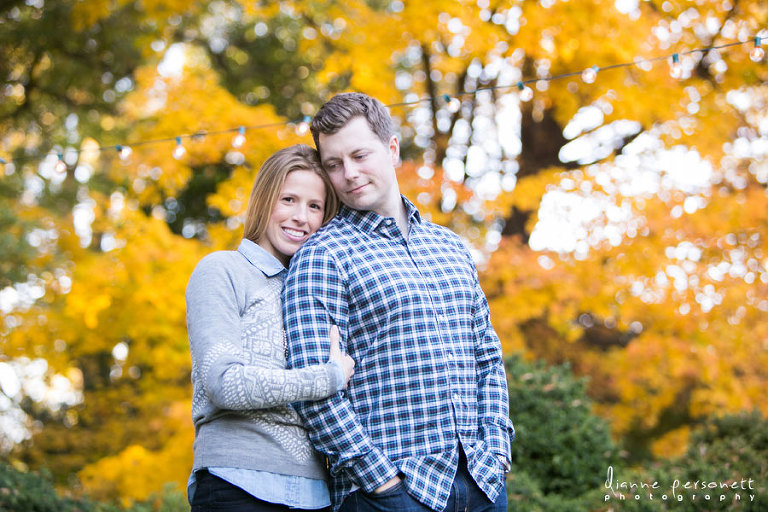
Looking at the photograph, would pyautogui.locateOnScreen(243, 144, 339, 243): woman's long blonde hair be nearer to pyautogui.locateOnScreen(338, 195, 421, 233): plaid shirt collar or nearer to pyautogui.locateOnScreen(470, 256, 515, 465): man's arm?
pyautogui.locateOnScreen(338, 195, 421, 233): plaid shirt collar

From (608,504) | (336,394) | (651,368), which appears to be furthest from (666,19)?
(336,394)

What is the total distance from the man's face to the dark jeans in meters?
0.88

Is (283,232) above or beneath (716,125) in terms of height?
beneath

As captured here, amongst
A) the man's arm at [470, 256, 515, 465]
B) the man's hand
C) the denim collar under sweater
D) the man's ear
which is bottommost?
the man's hand

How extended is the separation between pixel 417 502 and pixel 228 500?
0.49m

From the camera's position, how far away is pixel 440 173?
5.53 metres

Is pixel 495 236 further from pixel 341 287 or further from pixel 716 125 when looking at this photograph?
pixel 341 287

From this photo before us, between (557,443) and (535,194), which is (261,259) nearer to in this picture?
(557,443)

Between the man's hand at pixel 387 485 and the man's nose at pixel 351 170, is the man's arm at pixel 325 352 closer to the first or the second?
the man's hand at pixel 387 485

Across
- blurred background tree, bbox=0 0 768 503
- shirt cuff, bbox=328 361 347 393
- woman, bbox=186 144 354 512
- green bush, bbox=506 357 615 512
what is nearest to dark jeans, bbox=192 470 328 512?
woman, bbox=186 144 354 512

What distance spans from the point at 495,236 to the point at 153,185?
3336mm

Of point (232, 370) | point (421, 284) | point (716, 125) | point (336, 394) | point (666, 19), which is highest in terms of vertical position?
point (666, 19)

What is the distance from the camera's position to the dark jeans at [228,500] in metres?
1.75

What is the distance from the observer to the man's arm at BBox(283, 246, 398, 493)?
1803 mm
